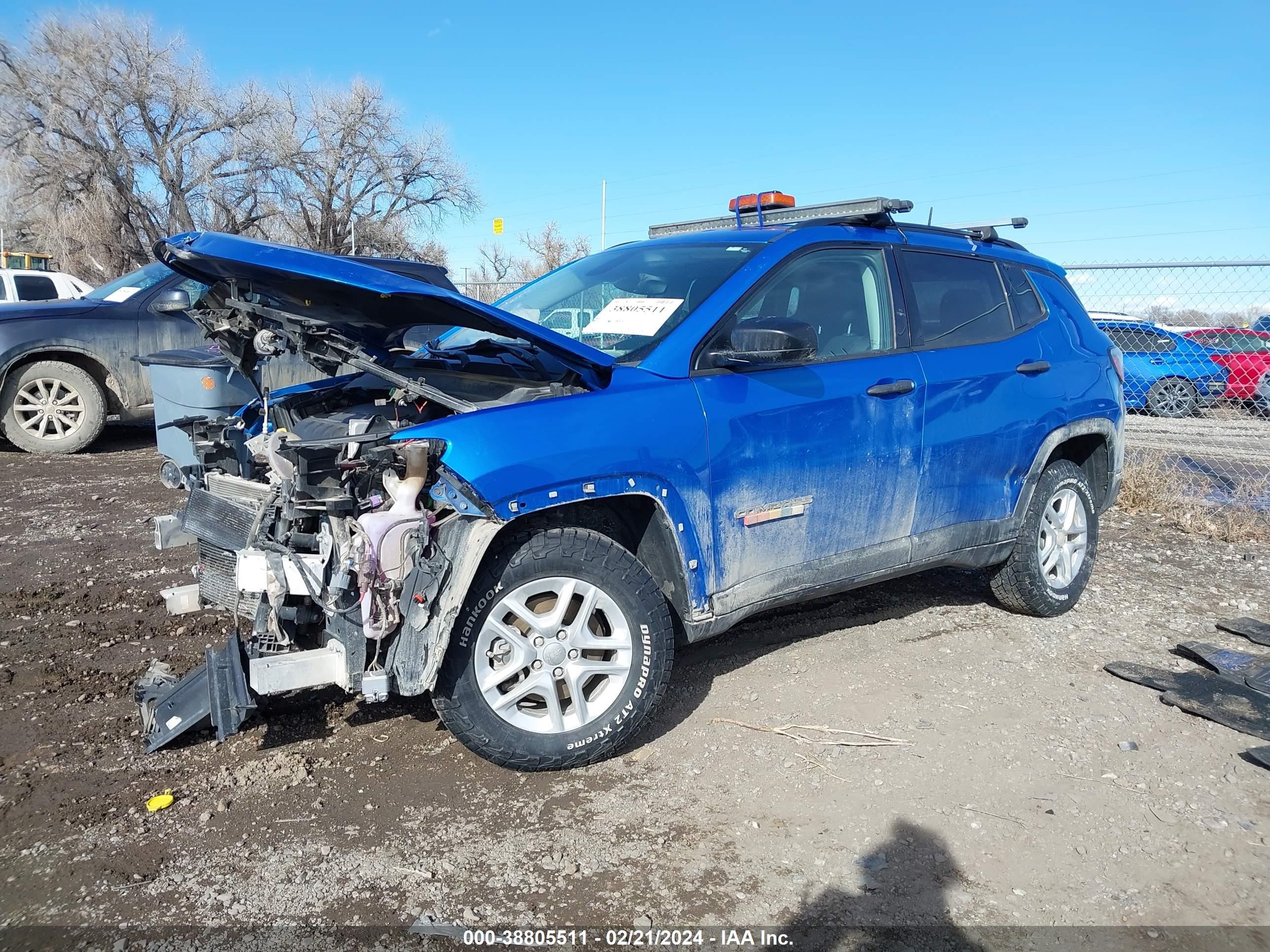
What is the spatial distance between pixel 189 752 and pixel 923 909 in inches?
103

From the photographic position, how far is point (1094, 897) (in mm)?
2709

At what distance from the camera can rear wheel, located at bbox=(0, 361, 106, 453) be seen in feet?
28.7

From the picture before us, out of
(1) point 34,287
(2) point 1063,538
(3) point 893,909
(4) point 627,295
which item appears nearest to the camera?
(3) point 893,909

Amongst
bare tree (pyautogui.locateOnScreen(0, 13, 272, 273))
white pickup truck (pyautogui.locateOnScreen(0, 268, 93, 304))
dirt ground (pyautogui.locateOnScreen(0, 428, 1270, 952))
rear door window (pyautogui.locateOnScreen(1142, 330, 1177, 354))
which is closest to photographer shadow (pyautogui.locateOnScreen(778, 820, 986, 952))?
dirt ground (pyautogui.locateOnScreen(0, 428, 1270, 952))

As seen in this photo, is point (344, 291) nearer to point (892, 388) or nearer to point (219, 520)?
point (219, 520)

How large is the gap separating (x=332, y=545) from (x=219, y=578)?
655 millimetres

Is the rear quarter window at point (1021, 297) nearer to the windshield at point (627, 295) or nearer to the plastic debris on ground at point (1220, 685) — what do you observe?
the windshield at point (627, 295)

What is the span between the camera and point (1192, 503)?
7.54m

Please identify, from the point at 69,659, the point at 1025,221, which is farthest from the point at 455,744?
the point at 1025,221

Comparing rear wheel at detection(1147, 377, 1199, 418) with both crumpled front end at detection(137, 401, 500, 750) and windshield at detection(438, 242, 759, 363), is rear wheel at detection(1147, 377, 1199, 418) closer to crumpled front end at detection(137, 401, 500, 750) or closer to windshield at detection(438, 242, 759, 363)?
windshield at detection(438, 242, 759, 363)

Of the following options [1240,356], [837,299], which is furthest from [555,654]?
[1240,356]

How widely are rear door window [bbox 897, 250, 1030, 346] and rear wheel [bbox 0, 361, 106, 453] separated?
8078 millimetres

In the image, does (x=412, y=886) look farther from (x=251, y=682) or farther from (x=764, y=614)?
(x=764, y=614)

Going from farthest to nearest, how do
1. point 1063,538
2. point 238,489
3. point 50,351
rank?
point 50,351, point 1063,538, point 238,489
